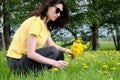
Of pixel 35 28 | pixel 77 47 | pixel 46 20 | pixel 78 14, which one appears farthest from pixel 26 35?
pixel 78 14

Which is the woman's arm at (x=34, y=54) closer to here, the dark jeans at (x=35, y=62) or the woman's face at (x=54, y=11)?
the dark jeans at (x=35, y=62)

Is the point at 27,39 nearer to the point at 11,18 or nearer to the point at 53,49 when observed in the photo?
the point at 53,49

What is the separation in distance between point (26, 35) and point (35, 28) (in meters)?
0.22

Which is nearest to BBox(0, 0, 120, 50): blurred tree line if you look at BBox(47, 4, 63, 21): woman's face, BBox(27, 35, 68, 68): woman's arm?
BBox(47, 4, 63, 21): woman's face

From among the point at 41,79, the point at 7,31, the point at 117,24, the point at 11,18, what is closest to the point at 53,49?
the point at 41,79

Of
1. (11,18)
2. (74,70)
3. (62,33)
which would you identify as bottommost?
(62,33)

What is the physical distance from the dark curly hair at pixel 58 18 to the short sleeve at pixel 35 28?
0.60 feet

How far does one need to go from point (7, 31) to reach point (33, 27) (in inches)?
919

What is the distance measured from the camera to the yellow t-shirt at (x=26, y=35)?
214 inches

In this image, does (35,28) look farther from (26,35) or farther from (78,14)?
(78,14)

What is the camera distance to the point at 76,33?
33.7 metres

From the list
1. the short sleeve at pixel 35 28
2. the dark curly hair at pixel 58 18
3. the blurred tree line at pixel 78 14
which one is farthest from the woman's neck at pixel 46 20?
the blurred tree line at pixel 78 14

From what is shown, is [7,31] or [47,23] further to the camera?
[7,31]

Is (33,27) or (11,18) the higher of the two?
(33,27)
